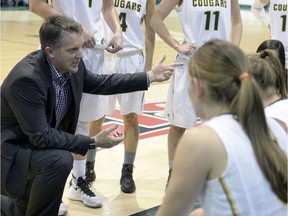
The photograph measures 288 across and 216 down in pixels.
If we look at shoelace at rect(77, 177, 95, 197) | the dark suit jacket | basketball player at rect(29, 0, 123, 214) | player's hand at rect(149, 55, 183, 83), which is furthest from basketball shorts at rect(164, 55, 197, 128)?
the dark suit jacket

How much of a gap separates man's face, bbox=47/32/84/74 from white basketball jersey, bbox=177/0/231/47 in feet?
3.52

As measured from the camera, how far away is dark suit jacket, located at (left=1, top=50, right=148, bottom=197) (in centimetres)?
291

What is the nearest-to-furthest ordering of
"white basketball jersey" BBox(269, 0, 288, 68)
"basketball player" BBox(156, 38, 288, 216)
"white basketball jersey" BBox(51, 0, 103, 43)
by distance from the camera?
"basketball player" BBox(156, 38, 288, 216) < "white basketball jersey" BBox(51, 0, 103, 43) < "white basketball jersey" BBox(269, 0, 288, 68)

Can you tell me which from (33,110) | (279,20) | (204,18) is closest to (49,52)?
(33,110)

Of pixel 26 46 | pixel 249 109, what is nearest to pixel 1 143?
pixel 249 109

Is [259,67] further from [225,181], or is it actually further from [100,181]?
[100,181]

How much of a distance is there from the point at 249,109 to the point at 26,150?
1.61 meters

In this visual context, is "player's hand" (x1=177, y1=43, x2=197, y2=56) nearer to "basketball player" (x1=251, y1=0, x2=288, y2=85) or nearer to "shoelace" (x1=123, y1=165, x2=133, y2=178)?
"shoelace" (x1=123, y1=165, x2=133, y2=178)

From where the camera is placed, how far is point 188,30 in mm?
3982

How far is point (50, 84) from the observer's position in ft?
9.94

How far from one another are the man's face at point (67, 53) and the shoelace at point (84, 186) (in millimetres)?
1052

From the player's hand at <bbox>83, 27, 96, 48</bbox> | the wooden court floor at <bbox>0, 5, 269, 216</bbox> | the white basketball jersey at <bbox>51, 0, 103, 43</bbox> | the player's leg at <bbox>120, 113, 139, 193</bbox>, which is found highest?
the white basketball jersey at <bbox>51, 0, 103, 43</bbox>

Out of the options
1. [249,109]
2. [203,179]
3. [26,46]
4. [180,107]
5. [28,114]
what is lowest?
[26,46]

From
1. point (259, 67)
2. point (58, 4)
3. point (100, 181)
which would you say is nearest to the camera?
point (259, 67)
